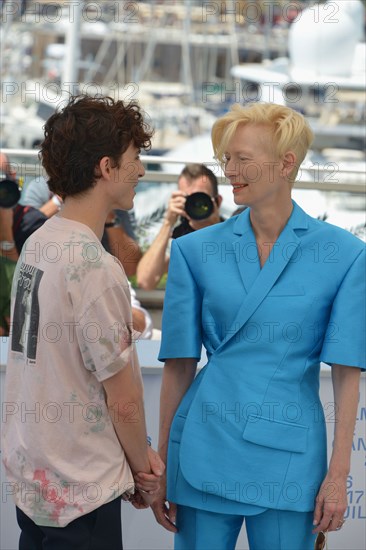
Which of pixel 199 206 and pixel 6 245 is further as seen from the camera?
pixel 6 245

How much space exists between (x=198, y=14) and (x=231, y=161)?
863 inches

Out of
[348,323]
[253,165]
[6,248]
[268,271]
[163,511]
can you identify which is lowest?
[163,511]

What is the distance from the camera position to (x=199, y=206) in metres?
4.47

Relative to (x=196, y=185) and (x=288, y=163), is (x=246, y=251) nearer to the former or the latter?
(x=288, y=163)

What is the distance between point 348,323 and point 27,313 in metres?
0.73

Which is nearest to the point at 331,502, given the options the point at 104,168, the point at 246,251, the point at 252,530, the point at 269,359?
the point at 252,530

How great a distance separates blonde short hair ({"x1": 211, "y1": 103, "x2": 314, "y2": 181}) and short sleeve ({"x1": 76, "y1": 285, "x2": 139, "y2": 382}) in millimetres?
Answer: 529

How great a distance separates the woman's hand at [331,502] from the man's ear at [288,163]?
2.29 ft

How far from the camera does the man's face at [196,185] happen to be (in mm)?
4754

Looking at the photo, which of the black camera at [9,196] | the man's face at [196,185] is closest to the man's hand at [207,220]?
the man's face at [196,185]

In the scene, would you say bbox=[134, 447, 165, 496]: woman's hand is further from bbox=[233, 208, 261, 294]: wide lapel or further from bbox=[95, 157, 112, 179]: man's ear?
bbox=[95, 157, 112, 179]: man's ear

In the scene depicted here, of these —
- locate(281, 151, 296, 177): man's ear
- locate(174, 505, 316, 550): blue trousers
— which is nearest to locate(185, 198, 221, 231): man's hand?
locate(281, 151, 296, 177): man's ear

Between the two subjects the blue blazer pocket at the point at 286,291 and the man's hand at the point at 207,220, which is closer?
the blue blazer pocket at the point at 286,291

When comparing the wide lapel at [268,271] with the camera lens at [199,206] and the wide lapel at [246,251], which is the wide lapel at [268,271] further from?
the camera lens at [199,206]
